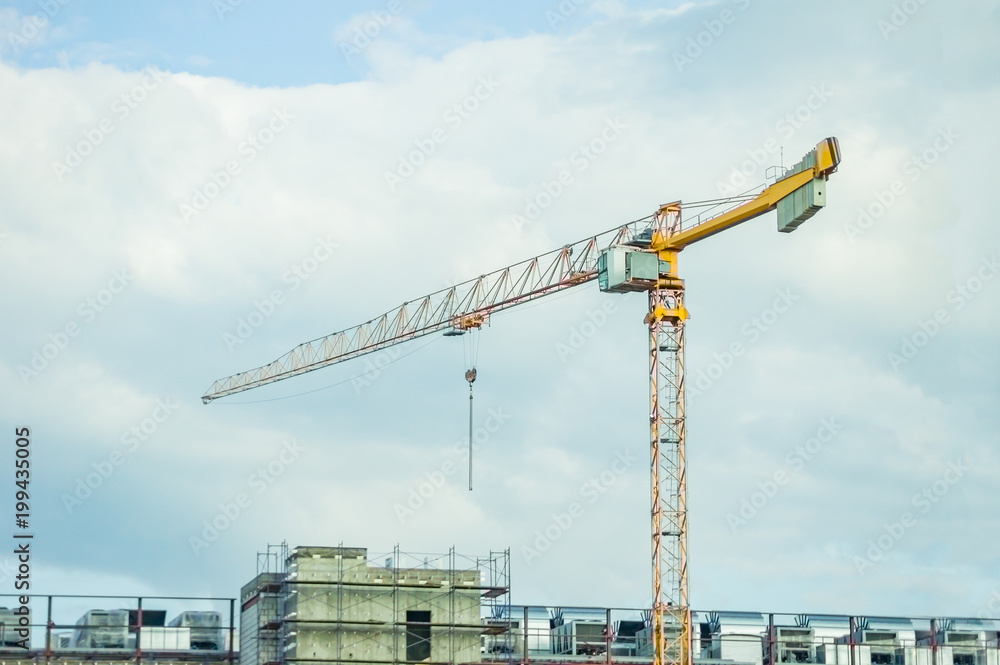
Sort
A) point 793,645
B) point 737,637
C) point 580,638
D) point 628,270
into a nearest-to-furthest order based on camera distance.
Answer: point 628,270 < point 580,638 < point 737,637 < point 793,645

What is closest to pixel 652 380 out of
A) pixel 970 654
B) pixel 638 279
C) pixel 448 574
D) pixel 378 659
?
pixel 638 279

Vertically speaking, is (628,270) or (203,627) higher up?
(628,270)

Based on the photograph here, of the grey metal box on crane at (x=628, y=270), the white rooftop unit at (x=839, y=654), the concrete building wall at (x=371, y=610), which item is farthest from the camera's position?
the white rooftop unit at (x=839, y=654)

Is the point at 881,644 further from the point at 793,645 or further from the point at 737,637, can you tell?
the point at 737,637

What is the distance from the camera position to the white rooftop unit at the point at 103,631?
381 ft

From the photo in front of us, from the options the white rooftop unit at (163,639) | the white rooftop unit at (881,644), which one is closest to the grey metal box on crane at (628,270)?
the white rooftop unit at (881,644)

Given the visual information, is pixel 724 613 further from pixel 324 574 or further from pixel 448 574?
pixel 324 574

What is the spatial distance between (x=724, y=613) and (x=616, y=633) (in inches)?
359

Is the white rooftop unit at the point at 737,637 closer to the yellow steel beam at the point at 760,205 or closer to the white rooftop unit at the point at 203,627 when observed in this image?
the yellow steel beam at the point at 760,205

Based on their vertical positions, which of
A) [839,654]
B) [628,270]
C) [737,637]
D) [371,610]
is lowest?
[839,654]

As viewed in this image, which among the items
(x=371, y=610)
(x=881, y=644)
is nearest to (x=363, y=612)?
(x=371, y=610)

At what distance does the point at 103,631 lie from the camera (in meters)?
116

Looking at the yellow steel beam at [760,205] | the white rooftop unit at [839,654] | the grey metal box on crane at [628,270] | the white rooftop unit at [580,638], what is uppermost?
the yellow steel beam at [760,205]

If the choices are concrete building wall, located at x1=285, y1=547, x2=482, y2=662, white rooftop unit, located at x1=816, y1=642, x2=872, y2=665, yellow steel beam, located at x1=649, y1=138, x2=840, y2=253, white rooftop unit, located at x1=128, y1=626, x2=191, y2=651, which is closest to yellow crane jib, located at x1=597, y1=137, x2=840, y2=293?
yellow steel beam, located at x1=649, y1=138, x2=840, y2=253
